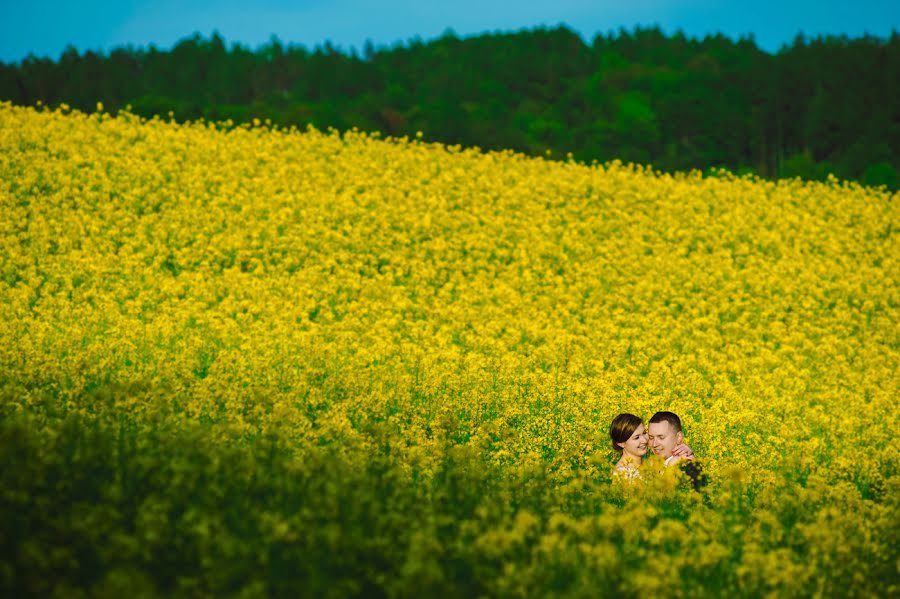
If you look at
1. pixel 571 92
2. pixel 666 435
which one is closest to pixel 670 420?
pixel 666 435

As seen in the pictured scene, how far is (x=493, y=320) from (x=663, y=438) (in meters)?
6.70

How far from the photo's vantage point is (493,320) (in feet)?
51.4

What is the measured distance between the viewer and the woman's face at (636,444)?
9188 mm

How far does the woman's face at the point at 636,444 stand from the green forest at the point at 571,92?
85.0 ft

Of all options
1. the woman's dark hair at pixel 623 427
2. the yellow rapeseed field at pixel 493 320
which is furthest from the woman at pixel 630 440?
the yellow rapeseed field at pixel 493 320

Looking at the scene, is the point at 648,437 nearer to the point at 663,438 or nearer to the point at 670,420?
the point at 663,438

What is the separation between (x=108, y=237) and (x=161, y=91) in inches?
1738

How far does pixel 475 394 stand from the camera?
11367 mm

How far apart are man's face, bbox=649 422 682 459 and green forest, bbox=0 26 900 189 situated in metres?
26.0

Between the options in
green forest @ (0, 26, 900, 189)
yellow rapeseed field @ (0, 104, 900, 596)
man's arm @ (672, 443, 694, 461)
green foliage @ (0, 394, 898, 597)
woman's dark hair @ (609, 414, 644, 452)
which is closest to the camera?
green foliage @ (0, 394, 898, 597)

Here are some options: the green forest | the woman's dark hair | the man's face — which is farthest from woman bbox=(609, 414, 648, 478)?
the green forest

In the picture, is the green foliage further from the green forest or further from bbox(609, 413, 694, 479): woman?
the green forest

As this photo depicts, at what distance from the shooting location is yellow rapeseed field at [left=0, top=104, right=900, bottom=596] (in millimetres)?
7629

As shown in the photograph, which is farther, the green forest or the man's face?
the green forest
